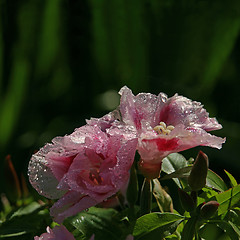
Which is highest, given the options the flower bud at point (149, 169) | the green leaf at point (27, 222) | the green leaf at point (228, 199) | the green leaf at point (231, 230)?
the flower bud at point (149, 169)

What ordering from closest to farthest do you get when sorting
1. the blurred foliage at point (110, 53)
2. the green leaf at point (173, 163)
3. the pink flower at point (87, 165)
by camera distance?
the pink flower at point (87, 165), the green leaf at point (173, 163), the blurred foliage at point (110, 53)

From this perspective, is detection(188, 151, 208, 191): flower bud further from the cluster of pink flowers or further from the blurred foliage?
the blurred foliage

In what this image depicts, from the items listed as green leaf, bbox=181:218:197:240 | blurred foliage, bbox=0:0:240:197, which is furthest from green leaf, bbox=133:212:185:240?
blurred foliage, bbox=0:0:240:197

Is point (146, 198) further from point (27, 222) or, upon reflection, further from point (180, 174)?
point (27, 222)

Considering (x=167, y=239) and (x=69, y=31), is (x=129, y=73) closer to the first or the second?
(x=69, y=31)

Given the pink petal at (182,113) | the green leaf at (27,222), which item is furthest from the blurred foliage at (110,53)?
the pink petal at (182,113)

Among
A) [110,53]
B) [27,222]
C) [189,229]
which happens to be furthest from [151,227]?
[110,53]

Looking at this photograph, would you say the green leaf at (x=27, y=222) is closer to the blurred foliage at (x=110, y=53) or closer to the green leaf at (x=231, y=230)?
the green leaf at (x=231, y=230)
